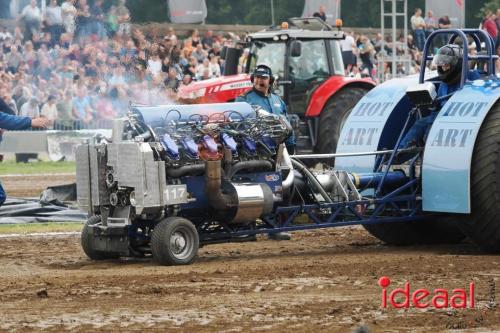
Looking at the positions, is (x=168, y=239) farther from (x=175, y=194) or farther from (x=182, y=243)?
(x=175, y=194)

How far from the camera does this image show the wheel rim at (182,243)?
35.4 feet

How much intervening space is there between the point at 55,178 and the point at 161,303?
1275cm

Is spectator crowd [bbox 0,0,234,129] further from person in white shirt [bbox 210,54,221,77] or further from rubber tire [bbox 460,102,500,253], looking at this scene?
person in white shirt [bbox 210,54,221,77]

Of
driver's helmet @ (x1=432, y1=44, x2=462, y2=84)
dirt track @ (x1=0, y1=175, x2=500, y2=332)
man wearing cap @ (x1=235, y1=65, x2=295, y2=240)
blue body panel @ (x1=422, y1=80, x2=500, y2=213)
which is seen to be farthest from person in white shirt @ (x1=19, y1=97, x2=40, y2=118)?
blue body panel @ (x1=422, y1=80, x2=500, y2=213)

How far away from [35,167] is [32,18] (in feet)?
34.7

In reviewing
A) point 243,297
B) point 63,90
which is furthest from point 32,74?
point 243,297

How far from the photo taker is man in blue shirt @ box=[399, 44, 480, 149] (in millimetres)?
12109

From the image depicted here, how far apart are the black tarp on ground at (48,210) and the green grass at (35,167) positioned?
696 cm

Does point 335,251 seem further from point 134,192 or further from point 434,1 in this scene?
point 434,1

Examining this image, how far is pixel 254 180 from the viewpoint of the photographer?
37.5 ft

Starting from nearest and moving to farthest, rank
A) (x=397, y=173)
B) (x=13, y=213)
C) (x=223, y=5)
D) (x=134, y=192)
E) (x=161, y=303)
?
(x=161, y=303), (x=134, y=192), (x=397, y=173), (x=13, y=213), (x=223, y=5)

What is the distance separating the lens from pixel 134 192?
35.3 feet

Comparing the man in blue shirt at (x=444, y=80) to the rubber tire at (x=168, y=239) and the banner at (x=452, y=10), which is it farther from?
the banner at (x=452, y=10)

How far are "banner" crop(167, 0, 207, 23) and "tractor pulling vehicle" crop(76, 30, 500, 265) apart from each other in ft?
14.4
